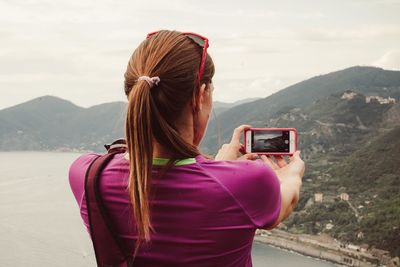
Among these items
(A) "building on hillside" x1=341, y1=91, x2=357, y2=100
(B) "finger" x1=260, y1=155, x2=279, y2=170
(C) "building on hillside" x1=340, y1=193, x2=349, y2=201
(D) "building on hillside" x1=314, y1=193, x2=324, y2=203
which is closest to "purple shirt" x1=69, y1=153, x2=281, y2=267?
(B) "finger" x1=260, y1=155, x2=279, y2=170

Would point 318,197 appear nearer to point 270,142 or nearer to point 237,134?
point 270,142

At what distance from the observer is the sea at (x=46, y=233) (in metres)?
17.7

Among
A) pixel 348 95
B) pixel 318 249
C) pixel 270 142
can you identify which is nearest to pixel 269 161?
pixel 270 142

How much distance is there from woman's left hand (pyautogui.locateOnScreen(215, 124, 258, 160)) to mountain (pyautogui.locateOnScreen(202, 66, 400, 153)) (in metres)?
43.9

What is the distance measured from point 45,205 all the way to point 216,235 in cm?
2840

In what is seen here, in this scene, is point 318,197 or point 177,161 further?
point 318,197

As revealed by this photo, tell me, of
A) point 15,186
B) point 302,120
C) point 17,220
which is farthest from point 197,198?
point 302,120

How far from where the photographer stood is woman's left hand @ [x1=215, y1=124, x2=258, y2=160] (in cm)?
90

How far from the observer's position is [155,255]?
2.35ft

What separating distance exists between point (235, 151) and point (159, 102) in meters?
0.26

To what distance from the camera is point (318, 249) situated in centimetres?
2059

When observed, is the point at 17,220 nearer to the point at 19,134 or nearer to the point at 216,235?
the point at 216,235

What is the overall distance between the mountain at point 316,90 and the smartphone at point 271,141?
143 ft

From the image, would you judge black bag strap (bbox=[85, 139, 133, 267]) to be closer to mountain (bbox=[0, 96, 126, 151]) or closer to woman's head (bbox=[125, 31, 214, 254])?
woman's head (bbox=[125, 31, 214, 254])
